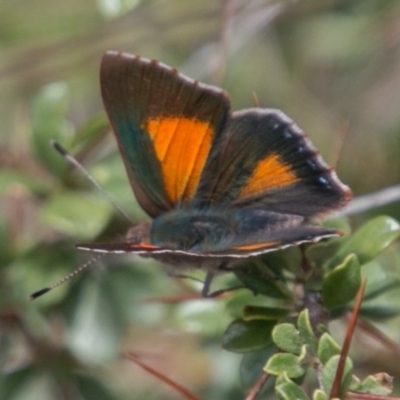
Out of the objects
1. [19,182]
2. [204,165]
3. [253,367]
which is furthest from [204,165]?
[19,182]

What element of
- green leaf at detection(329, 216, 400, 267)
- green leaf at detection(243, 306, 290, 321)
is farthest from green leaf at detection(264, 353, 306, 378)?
green leaf at detection(329, 216, 400, 267)

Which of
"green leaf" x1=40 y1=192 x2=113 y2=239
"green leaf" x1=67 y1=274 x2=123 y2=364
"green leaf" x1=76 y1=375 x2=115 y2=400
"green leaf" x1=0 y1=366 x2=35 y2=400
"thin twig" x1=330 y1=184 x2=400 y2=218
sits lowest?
"green leaf" x1=76 y1=375 x2=115 y2=400

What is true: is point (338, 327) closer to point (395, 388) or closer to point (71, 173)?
point (395, 388)

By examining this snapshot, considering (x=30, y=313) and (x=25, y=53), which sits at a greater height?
(x=25, y=53)

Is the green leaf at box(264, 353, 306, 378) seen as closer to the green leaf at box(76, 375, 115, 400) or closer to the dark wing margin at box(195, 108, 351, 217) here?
the dark wing margin at box(195, 108, 351, 217)

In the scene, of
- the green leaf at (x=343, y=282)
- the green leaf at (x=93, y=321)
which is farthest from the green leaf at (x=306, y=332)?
the green leaf at (x=93, y=321)

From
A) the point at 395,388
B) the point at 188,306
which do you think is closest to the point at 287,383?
the point at 188,306
